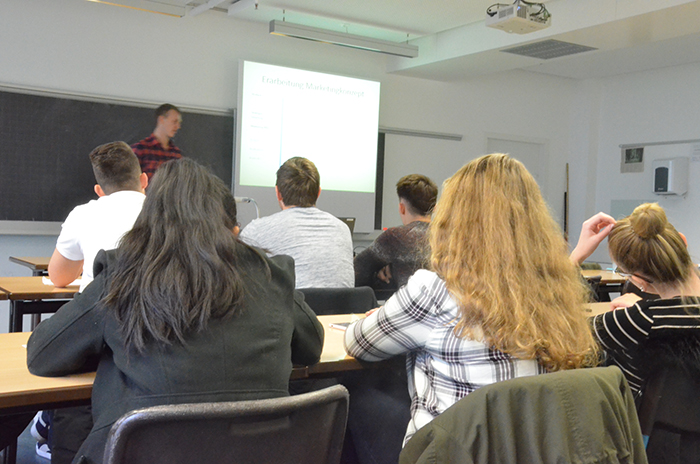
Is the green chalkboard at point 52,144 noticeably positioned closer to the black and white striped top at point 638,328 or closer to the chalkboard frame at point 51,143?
the chalkboard frame at point 51,143

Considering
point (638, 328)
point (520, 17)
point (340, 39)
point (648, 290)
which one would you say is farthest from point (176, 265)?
point (340, 39)

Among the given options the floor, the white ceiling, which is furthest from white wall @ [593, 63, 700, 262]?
the floor

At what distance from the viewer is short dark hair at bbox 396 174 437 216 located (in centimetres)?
315

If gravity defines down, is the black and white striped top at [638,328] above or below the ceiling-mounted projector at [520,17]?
below

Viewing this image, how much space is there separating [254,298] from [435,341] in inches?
15.8

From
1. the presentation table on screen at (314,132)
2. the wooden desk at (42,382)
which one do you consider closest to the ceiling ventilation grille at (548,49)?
the presentation table on screen at (314,132)

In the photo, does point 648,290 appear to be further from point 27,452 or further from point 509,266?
point 27,452

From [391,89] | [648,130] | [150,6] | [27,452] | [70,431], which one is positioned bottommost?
[27,452]

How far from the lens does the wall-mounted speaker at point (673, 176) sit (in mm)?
6578

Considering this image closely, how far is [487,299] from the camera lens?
4.23 ft

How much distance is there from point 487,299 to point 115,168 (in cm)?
171

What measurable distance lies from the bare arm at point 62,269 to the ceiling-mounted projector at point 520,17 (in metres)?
3.03

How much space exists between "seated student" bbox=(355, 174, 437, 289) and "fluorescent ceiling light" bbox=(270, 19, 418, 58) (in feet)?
7.70

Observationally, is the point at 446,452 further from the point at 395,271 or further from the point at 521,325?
the point at 395,271
